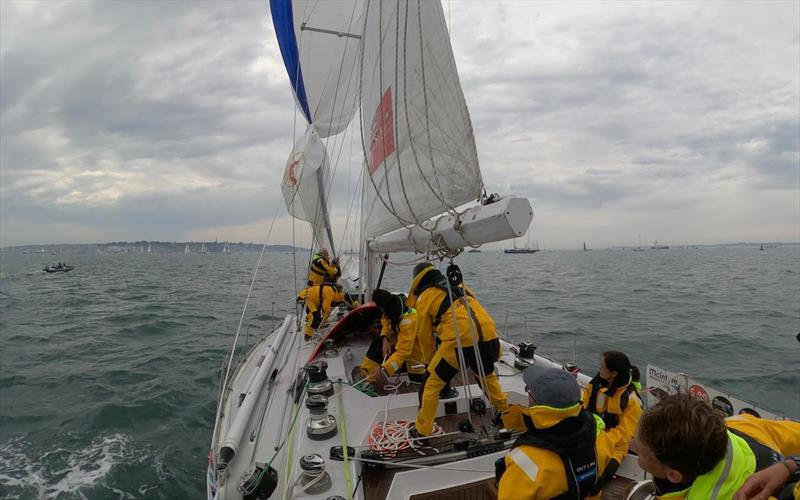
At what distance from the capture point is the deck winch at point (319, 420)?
3045mm

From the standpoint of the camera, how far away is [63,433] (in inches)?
210

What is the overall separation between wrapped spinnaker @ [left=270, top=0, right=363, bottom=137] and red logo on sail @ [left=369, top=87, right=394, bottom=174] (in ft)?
9.55

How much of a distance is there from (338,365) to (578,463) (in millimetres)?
3477

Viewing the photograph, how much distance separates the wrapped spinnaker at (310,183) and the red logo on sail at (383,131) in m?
2.61

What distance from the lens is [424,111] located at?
9.58 feet

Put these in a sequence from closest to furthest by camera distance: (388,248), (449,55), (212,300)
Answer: (449,55), (388,248), (212,300)

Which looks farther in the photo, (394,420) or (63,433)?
(63,433)

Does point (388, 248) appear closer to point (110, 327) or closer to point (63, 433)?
point (63, 433)

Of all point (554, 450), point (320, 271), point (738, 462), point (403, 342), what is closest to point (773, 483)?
point (738, 462)

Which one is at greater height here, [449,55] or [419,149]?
[449,55]

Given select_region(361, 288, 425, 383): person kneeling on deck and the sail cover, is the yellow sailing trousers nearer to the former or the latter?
select_region(361, 288, 425, 383): person kneeling on deck

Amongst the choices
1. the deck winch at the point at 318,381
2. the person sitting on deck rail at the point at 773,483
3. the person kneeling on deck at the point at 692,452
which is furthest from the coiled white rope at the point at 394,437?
the person sitting on deck rail at the point at 773,483

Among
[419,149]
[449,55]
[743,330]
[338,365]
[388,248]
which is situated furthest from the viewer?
[743,330]

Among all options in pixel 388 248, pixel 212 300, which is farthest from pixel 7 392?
pixel 212 300
